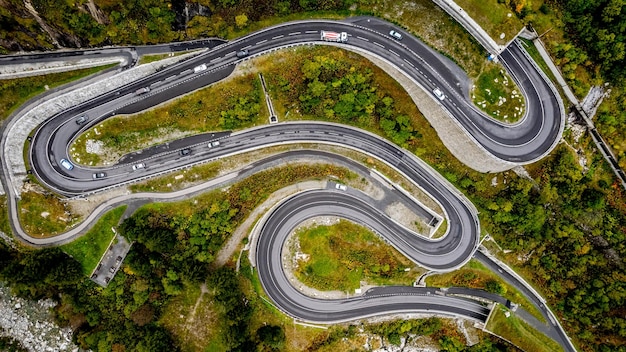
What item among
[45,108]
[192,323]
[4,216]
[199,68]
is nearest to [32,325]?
[4,216]

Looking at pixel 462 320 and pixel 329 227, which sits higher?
pixel 329 227

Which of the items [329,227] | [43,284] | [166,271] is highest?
[329,227]

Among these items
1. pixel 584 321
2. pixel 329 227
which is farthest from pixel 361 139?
pixel 584 321

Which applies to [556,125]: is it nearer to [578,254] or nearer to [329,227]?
[578,254]

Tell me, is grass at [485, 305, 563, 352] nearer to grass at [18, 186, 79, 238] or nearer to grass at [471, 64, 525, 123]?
grass at [471, 64, 525, 123]

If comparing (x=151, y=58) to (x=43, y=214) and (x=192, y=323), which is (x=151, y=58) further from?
(x=192, y=323)

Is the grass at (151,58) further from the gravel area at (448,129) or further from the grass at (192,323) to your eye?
the grass at (192,323)

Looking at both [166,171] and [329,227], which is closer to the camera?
[166,171]
